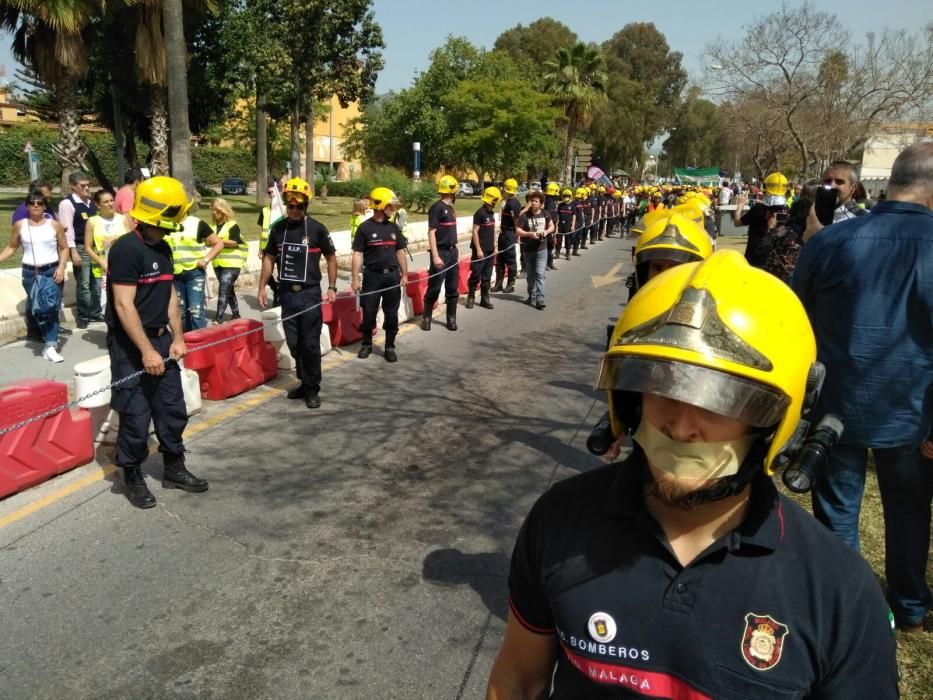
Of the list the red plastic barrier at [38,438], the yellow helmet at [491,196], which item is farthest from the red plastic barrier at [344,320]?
the red plastic barrier at [38,438]

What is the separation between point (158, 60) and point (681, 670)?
2085 cm

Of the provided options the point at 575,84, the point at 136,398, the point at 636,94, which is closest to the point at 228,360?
the point at 136,398

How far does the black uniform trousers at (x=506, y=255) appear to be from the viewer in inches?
500

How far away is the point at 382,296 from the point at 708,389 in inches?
291

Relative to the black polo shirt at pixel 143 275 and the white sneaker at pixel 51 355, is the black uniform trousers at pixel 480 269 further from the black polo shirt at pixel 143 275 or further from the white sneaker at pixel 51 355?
the black polo shirt at pixel 143 275

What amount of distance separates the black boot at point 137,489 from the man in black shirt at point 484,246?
7.69 meters

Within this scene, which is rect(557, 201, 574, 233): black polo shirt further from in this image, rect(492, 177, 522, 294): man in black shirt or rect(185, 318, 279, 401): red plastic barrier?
rect(185, 318, 279, 401): red plastic barrier

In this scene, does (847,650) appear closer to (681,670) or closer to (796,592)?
(796,592)

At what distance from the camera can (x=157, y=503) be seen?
4719 millimetres

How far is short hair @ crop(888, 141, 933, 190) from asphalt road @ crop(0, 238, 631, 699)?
268cm

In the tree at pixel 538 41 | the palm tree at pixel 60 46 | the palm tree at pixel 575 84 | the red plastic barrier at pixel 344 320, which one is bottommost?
the red plastic barrier at pixel 344 320

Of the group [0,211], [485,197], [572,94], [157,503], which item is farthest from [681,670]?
[572,94]

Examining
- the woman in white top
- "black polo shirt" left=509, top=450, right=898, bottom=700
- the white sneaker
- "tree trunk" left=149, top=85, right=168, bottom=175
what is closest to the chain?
the white sneaker

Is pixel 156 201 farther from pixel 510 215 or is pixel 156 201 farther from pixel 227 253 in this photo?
pixel 510 215
